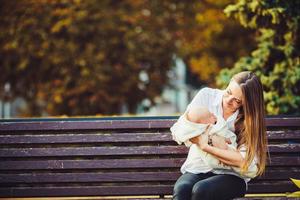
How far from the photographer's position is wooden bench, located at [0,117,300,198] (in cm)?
523

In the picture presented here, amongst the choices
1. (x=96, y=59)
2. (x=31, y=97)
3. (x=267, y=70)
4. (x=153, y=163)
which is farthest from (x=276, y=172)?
(x=31, y=97)

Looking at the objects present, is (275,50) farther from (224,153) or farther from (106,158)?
(224,153)

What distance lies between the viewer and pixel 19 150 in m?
5.33

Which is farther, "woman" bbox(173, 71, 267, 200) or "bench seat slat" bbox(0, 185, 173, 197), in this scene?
"bench seat slat" bbox(0, 185, 173, 197)

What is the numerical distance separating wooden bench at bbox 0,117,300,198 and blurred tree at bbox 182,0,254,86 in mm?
10955

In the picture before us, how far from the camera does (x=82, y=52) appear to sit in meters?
14.1

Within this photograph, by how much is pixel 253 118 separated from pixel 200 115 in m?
0.40

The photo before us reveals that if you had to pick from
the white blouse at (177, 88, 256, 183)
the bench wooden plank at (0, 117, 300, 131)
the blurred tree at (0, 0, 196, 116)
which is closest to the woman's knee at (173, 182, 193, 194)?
the white blouse at (177, 88, 256, 183)

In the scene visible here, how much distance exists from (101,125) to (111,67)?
29.6ft

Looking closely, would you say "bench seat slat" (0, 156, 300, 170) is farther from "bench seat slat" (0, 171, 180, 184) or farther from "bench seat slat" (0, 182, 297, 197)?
"bench seat slat" (0, 182, 297, 197)

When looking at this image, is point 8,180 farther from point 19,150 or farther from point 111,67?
point 111,67

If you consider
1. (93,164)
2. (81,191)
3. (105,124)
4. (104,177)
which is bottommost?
(81,191)

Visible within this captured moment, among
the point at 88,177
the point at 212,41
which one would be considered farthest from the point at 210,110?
the point at 212,41

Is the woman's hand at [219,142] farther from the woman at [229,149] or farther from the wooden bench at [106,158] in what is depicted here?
the wooden bench at [106,158]
